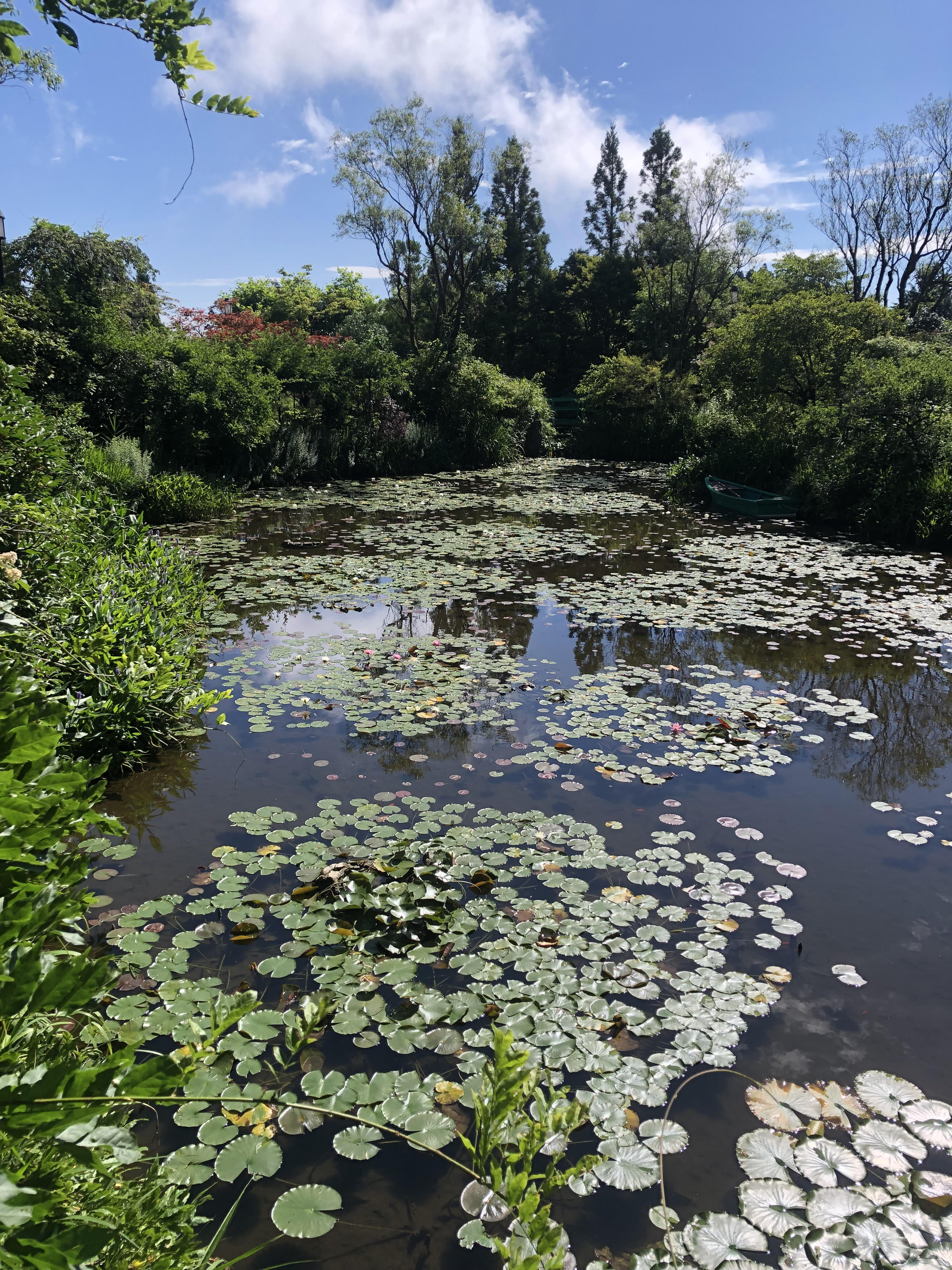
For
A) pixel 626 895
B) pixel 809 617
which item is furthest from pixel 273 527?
pixel 626 895

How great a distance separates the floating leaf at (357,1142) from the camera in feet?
6.04

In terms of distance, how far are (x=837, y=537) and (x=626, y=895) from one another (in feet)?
29.7

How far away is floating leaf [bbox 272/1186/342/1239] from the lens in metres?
1.64

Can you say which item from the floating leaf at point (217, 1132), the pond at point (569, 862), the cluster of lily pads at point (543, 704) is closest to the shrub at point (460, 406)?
the pond at point (569, 862)

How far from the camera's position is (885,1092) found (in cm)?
210

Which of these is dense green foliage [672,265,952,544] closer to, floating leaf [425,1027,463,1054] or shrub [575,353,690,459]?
shrub [575,353,690,459]

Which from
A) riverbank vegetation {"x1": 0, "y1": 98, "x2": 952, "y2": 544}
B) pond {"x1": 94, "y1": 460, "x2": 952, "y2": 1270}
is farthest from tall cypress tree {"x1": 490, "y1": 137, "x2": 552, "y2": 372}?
pond {"x1": 94, "y1": 460, "x2": 952, "y2": 1270}

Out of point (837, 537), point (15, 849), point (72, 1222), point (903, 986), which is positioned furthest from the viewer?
point (837, 537)

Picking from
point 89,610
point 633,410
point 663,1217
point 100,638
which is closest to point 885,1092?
point 663,1217

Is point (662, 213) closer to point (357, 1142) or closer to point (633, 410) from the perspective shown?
point (633, 410)

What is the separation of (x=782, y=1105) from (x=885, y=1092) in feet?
1.06

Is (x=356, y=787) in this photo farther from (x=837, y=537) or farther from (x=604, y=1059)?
(x=837, y=537)

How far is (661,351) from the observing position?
23797 mm

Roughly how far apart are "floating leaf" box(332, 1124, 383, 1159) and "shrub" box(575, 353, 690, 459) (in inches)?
Result: 754
